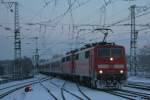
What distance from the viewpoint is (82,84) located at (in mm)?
44312

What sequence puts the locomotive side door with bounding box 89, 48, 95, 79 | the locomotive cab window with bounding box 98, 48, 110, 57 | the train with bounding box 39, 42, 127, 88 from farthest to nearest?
the locomotive cab window with bounding box 98, 48, 110, 57, the locomotive side door with bounding box 89, 48, 95, 79, the train with bounding box 39, 42, 127, 88

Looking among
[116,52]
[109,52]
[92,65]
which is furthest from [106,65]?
[116,52]

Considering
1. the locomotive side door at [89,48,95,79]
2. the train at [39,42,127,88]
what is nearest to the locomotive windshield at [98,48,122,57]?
the train at [39,42,127,88]

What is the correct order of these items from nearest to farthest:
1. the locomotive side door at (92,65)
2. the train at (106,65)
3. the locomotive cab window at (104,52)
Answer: the train at (106,65), the locomotive side door at (92,65), the locomotive cab window at (104,52)

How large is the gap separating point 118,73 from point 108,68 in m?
0.88

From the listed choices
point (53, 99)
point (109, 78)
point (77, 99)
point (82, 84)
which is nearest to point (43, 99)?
point (53, 99)

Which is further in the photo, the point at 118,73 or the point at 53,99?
the point at 118,73

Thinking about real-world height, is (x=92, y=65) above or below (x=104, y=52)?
below

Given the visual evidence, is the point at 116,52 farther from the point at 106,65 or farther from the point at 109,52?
the point at 106,65

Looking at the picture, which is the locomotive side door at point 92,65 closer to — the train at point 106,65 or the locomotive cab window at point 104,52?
the train at point 106,65

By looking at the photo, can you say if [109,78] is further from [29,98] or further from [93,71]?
[29,98]

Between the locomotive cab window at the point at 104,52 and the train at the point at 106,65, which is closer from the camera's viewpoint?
the train at the point at 106,65

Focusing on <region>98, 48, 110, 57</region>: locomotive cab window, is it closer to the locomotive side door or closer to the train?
the train

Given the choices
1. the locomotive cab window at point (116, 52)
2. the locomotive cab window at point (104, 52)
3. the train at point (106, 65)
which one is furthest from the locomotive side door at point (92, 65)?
the locomotive cab window at point (116, 52)
